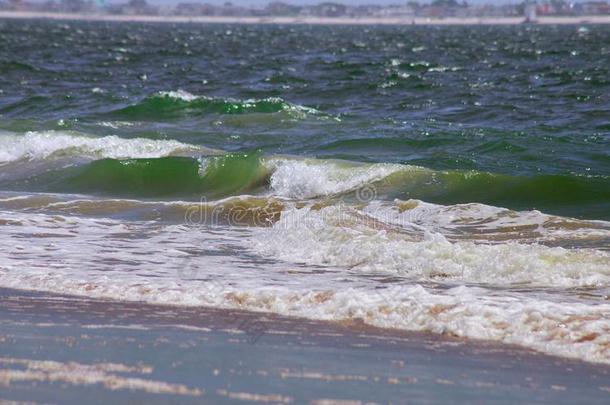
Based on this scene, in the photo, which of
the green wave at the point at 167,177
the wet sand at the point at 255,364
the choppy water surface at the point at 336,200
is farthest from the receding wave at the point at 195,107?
the wet sand at the point at 255,364

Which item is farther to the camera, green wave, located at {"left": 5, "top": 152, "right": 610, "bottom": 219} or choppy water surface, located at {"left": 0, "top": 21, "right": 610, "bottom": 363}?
green wave, located at {"left": 5, "top": 152, "right": 610, "bottom": 219}

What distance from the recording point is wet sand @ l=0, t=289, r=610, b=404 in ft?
15.6

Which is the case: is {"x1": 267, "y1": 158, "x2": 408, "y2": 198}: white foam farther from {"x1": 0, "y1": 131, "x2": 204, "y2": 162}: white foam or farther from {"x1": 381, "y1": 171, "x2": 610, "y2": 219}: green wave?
{"x1": 0, "y1": 131, "x2": 204, "y2": 162}: white foam

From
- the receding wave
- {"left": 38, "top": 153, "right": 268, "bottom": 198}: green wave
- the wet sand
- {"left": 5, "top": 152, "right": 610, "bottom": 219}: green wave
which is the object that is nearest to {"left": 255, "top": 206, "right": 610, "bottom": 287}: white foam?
the wet sand

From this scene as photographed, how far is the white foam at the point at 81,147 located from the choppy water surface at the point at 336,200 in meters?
0.05

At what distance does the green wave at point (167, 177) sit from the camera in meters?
13.5

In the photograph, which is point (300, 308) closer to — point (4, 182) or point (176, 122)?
point (4, 182)

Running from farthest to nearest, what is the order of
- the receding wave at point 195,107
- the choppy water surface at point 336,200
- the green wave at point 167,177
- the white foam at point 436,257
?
the receding wave at point 195,107
the green wave at point 167,177
the white foam at point 436,257
the choppy water surface at point 336,200

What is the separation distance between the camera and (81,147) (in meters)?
16.5

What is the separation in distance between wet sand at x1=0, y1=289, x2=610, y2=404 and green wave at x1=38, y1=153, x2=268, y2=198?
23.2ft

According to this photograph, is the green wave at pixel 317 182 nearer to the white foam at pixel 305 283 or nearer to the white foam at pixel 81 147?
the white foam at pixel 81 147

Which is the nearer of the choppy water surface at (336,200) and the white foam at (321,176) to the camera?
the choppy water surface at (336,200)

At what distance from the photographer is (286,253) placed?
8.48m

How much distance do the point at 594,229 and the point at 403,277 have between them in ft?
9.81
